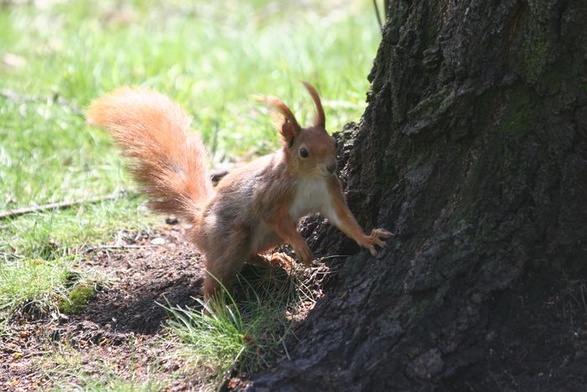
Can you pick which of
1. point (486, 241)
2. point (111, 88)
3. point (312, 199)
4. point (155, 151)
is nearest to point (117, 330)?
point (155, 151)

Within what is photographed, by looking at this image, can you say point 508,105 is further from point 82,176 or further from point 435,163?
point 82,176

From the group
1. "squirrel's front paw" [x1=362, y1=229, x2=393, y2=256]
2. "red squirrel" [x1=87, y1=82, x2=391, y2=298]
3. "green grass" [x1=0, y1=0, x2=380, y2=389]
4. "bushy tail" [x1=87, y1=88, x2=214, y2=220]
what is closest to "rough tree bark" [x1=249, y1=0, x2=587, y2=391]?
"squirrel's front paw" [x1=362, y1=229, x2=393, y2=256]

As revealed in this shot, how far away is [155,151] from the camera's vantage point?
9.94 feet

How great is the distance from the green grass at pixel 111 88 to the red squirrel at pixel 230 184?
0.23 meters

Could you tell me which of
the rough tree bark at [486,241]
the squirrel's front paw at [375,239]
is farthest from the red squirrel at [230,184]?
the rough tree bark at [486,241]

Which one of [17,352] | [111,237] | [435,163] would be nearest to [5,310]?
[17,352]

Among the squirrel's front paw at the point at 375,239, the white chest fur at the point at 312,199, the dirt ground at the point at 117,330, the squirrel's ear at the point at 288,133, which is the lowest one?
the dirt ground at the point at 117,330

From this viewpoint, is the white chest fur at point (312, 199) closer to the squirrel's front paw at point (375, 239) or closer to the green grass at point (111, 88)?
the squirrel's front paw at point (375, 239)

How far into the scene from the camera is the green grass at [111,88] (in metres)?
3.29

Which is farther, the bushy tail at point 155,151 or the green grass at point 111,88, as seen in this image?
the green grass at point 111,88

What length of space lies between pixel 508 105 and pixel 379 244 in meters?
0.51

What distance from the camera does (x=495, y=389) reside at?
7.26 ft

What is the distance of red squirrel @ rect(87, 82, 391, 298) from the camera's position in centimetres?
257

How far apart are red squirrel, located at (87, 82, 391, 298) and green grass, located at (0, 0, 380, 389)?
0.74 ft
